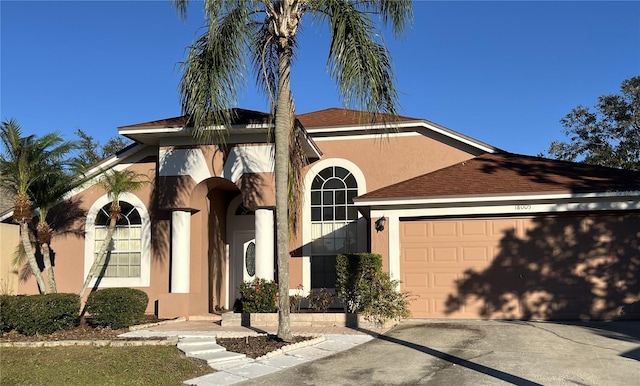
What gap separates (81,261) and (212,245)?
12.0 feet

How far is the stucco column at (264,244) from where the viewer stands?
14172 mm

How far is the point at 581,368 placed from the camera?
8.17 m

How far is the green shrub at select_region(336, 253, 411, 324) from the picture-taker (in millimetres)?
12398

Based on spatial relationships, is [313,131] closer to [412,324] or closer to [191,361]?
[412,324]

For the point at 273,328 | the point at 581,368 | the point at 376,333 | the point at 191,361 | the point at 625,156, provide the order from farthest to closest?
the point at 625,156
the point at 273,328
the point at 376,333
the point at 191,361
the point at 581,368

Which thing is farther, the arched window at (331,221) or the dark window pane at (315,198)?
the dark window pane at (315,198)

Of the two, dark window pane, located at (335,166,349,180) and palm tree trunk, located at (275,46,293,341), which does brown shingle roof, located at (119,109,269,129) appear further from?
palm tree trunk, located at (275,46,293,341)

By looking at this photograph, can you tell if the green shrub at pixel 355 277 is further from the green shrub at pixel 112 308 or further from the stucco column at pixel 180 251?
the green shrub at pixel 112 308

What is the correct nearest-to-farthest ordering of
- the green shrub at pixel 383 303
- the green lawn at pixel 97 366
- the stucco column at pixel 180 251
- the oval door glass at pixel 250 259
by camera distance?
the green lawn at pixel 97 366
the green shrub at pixel 383 303
the stucco column at pixel 180 251
the oval door glass at pixel 250 259

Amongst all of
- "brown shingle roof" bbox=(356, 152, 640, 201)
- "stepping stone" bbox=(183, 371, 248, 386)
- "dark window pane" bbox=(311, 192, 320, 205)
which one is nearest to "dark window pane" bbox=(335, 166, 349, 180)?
"dark window pane" bbox=(311, 192, 320, 205)

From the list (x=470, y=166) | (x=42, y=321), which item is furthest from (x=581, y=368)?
(x=42, y=321)

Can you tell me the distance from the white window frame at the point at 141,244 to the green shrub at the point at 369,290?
5.78 metres

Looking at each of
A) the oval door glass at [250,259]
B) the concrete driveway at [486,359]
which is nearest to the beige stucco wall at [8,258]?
the oval door glass at [250,259]

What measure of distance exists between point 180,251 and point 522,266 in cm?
853
